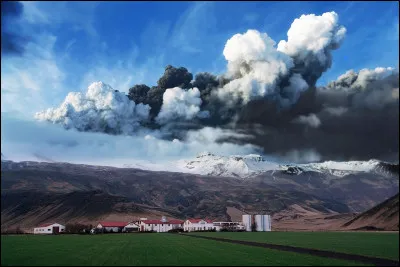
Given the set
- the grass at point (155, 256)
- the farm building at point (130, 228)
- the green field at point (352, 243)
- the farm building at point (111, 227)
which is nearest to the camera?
the grass at point (155, 256)

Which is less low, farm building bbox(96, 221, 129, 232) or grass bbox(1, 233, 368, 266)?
grass bbox(1, 233, 368, 266)

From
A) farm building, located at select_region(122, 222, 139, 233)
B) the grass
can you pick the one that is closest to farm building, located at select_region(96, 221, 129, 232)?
farm building, located at select_region(122, 222, 139, 233)

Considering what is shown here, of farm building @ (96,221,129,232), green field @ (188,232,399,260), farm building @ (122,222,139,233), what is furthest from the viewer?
farm building @ (122,222,139,233)

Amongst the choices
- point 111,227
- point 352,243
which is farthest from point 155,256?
point 111,227

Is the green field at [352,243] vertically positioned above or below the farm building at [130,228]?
above

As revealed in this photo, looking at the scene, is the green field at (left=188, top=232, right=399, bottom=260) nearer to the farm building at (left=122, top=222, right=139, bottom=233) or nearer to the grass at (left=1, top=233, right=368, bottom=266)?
the grass at (left=1, top=233, right=368, bottom=266)

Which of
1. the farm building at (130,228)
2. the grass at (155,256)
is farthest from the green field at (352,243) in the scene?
the farm building at (130,228)

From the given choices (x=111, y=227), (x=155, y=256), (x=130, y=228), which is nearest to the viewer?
(x=155, y=256)

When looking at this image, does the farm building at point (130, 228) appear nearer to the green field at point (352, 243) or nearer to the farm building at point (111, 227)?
the farm building at point (111, 227)

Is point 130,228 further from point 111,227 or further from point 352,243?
point 352,243

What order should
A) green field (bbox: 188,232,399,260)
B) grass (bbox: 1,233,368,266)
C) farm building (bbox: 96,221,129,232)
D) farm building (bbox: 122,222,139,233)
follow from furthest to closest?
farm building (bbox: 122,222,139,233) → farm building (bbox: 96,221,129,232) → green field (bbox: 188,232,399,260) → grass (bbox: 1,233,368,266)

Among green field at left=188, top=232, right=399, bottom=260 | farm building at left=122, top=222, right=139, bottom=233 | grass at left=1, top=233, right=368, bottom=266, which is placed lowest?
farm building at left=122, top=222, right=139, bottom=233

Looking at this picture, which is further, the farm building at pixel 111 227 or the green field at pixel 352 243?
the farm building at pixel 111 227
